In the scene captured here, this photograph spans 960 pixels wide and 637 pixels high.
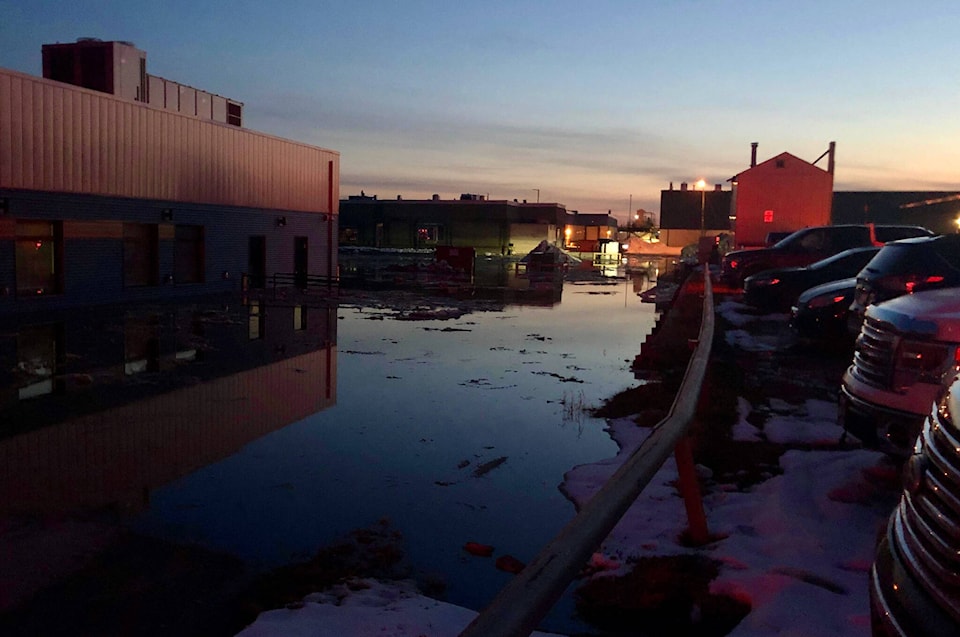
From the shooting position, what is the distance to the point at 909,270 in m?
10.5

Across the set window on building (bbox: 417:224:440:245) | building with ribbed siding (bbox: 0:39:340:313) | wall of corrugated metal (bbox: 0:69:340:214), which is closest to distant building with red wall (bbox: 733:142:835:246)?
building with ribbed siding (bbox: 0:39:340:313)

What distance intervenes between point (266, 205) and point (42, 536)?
28619 millimetres

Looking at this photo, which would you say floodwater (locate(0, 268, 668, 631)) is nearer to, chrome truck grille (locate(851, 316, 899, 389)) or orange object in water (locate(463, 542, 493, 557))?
orange object in water (locate(463, 542, 493, 557))

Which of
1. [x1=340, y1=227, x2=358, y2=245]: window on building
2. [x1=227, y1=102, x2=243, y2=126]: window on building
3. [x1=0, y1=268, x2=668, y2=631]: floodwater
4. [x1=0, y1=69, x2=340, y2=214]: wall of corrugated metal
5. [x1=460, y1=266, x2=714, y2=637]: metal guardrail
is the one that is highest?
[x1=227, y1=102, x2=243, y2=126]: window on building

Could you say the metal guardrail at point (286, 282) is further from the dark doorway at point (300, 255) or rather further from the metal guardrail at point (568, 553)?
the metal guardrail at point (568, 553)

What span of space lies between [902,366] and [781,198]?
4170 cm

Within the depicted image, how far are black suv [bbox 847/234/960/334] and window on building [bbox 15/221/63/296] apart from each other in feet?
69.0

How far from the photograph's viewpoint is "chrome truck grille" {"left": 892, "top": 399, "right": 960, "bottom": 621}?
2541 mm

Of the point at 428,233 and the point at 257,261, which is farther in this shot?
the point at 428,233

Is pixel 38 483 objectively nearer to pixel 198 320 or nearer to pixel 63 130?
pixel 198 320

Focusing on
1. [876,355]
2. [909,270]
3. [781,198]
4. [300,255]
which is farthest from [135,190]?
[781,198]

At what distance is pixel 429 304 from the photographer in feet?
86.9

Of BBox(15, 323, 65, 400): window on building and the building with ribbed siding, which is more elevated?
the building with ribbed siding

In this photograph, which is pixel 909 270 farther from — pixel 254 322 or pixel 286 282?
pixel 286 282
